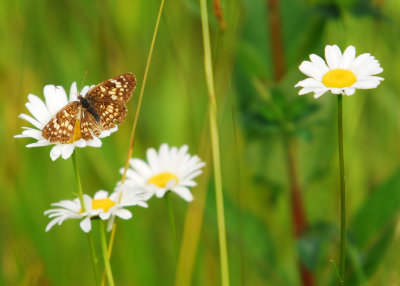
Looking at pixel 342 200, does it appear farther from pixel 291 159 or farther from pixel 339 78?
pixel 291 159

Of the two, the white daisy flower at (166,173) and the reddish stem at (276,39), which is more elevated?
the reddish stem at (276,39)

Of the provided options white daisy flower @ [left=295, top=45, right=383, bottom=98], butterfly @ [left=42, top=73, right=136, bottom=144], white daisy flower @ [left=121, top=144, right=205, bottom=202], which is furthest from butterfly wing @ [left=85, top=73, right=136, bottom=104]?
white daisy flower @ [left=295, top=45, right=383, bottom=98]

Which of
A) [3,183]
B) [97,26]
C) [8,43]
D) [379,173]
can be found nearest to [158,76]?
[97,26]

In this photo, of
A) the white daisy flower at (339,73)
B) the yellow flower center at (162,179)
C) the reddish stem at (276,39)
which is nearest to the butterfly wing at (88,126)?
the yellow flower center at (162,179)

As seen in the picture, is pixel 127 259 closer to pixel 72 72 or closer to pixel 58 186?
pixel 58 186

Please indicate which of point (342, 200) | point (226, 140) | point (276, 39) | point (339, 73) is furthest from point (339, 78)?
point (226, 140)

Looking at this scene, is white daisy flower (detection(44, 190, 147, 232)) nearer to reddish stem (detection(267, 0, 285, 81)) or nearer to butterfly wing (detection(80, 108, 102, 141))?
butterfly wing (detection(80, 108, 102, 141))

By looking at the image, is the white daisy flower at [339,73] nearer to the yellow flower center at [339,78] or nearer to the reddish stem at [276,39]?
the yellow flower center at [339,78]

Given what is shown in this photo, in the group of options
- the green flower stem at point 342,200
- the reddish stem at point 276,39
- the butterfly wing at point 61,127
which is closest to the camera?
the green flower stem at point 342,200
